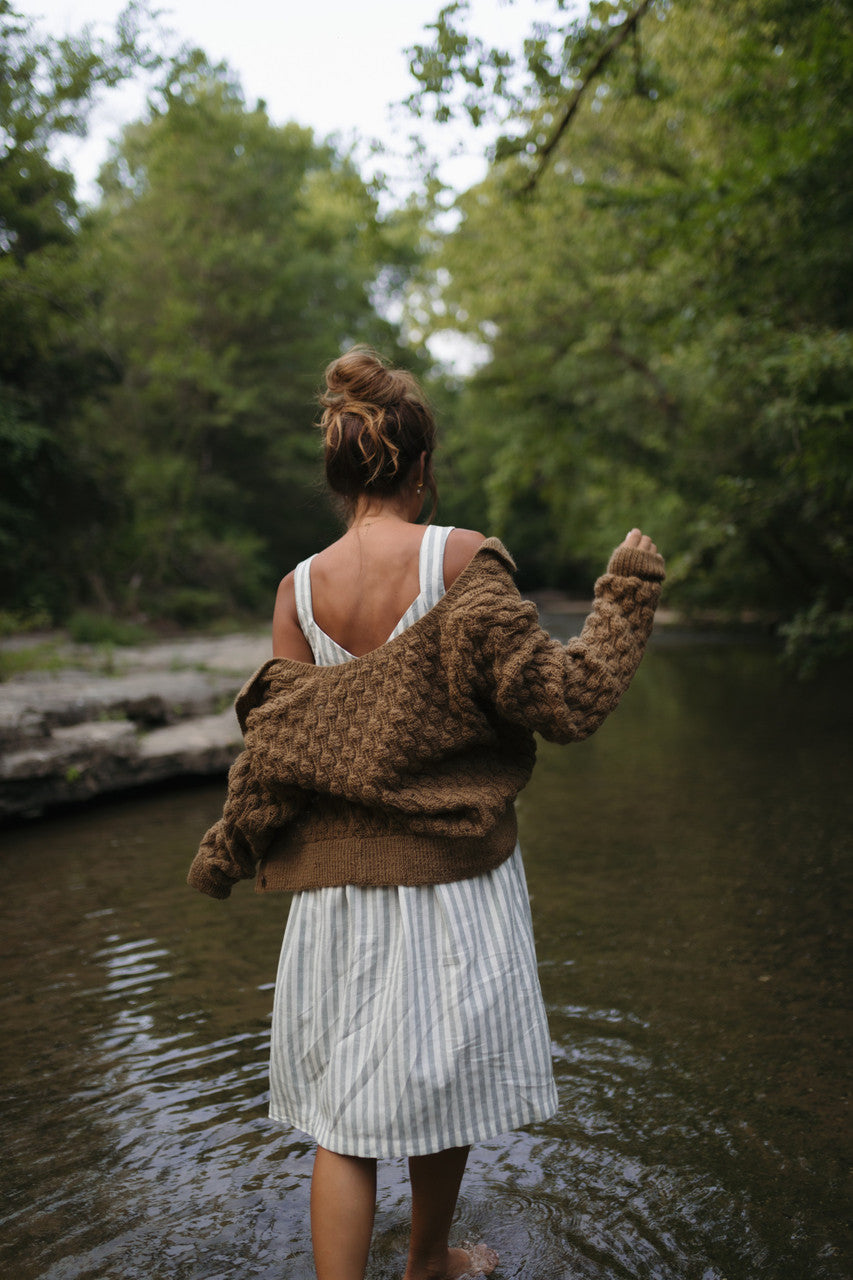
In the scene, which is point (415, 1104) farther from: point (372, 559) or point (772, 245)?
point (772, 245)

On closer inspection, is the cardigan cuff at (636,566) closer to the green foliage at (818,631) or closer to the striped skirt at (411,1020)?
the striped skirt at (411,1020)

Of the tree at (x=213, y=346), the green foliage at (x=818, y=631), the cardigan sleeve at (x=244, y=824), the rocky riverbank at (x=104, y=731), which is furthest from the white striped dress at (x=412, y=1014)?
the tree at (x=213, y=346)

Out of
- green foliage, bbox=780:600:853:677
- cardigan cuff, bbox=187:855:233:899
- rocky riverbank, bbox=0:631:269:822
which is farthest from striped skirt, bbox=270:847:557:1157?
green foliage, bbox=780:600:853:677

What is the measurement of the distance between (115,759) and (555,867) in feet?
12.4

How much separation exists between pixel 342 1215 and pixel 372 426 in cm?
152

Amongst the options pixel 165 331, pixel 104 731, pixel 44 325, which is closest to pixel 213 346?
pixel 165 331

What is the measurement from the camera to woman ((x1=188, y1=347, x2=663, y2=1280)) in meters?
1.94

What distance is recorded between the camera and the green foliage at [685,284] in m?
7.58

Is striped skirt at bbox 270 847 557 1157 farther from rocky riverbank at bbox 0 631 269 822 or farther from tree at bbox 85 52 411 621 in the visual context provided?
tree at bbox 85 52 411 621

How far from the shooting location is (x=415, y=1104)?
1.92 metres

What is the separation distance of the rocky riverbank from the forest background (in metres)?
2.95

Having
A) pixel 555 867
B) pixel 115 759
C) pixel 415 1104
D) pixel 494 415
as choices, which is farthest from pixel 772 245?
pixel 494 415

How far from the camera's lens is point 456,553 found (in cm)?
204

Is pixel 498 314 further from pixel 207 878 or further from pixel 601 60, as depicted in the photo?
pixel 207 878
